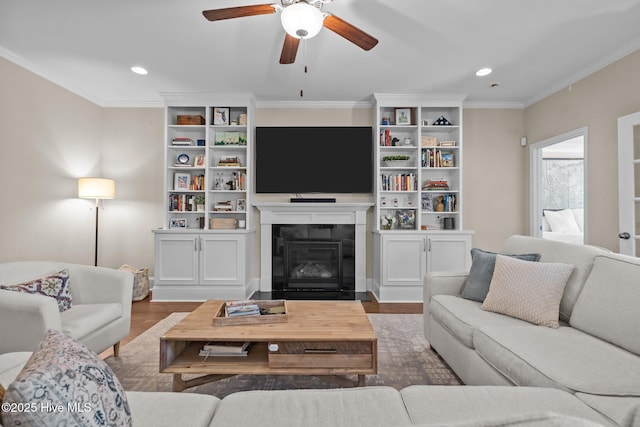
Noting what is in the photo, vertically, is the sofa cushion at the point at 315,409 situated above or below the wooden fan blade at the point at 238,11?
below

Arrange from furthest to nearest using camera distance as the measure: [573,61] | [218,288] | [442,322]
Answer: [218,288]
[573,61]
[442,322]

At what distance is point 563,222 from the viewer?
16.5 feet

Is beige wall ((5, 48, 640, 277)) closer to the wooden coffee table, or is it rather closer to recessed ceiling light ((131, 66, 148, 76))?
recessed ceiling light ((131, 66, 148, 76))

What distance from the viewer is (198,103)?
413 centimetres

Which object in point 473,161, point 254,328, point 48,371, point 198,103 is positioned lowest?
point 254,328

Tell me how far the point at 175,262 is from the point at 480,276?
3.41m

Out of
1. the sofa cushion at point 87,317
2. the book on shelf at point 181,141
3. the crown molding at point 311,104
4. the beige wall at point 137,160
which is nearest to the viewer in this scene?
the sofa cushion at point 87,317

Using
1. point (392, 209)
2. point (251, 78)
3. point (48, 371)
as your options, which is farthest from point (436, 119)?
point (48, 371)

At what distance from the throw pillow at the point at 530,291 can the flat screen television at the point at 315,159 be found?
250 cm

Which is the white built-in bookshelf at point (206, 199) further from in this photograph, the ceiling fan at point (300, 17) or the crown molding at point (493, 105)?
the crown molding at point (493, 105)

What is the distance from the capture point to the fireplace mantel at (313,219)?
4254 mm

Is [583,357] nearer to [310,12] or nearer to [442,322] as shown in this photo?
[442,322]

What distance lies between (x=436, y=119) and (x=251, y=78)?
100 inches

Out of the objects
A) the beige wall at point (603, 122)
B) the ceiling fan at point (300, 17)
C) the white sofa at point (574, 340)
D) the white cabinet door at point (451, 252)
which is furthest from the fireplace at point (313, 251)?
the beige wall at point (603, 122)
